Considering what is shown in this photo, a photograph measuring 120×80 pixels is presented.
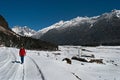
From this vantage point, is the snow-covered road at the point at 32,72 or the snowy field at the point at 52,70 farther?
the snowy field at the point at 52,70

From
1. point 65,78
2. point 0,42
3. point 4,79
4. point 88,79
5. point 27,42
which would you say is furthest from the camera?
point 27,42

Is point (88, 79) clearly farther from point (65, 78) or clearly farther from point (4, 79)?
point (4, 79)

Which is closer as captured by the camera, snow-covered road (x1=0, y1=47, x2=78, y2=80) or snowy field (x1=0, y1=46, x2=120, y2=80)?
snow-covered road (x1=0, y1=47, x2=78, y2=80)

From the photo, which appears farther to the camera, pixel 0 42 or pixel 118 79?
pixel 0 42

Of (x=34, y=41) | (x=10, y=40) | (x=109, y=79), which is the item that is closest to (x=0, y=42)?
(x=10, y=40)

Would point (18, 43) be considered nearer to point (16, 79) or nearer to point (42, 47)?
point (42, 47)

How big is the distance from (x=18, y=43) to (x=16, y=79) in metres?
107

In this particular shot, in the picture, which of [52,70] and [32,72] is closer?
[32,72]

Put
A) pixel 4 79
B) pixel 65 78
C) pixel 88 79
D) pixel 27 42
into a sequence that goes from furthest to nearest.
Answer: pixel 27 42, pixel 88 79, pixel 65 78, pixel 4 79

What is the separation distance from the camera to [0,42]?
110250 millimetres

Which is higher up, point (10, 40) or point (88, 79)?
point (10, 40)

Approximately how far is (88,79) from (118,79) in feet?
8.92

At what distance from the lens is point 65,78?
17.7 meters

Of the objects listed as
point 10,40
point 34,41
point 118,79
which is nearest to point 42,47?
point 34,41
